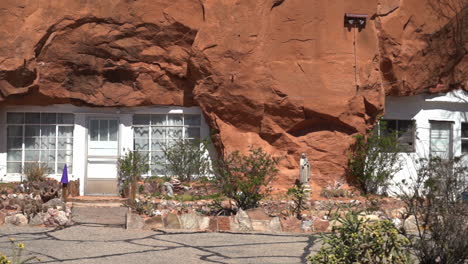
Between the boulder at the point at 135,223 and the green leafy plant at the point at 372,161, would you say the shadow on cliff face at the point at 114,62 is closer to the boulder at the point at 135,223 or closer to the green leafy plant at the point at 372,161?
the green leafy plant at the point at 372,161

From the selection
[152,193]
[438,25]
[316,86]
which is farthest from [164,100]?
[438,25]

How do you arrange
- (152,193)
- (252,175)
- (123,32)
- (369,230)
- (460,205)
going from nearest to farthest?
(369,230) → (460,205) → (252,175) → (152,193) → (123,32)

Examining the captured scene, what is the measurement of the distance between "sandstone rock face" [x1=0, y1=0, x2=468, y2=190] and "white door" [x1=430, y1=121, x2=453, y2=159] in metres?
2.38

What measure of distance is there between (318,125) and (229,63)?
2.42 metres

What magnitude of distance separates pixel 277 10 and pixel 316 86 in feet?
6.16

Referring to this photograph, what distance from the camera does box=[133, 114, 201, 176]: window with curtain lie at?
1599 cm

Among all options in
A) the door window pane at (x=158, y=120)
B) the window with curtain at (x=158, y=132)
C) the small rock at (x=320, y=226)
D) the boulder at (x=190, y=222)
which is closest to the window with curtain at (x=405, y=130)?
the window with curtain at (x=158, y=132)

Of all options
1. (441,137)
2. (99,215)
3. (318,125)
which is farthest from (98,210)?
(441,137)

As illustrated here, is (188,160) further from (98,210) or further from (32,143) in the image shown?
(32,143)

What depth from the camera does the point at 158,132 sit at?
16062 mm

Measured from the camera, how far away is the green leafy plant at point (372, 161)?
49.7 feet

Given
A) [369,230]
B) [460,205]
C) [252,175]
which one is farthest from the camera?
[252,175]

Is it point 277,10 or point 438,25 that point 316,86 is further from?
point 438,25

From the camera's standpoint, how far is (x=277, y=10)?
599 inches
